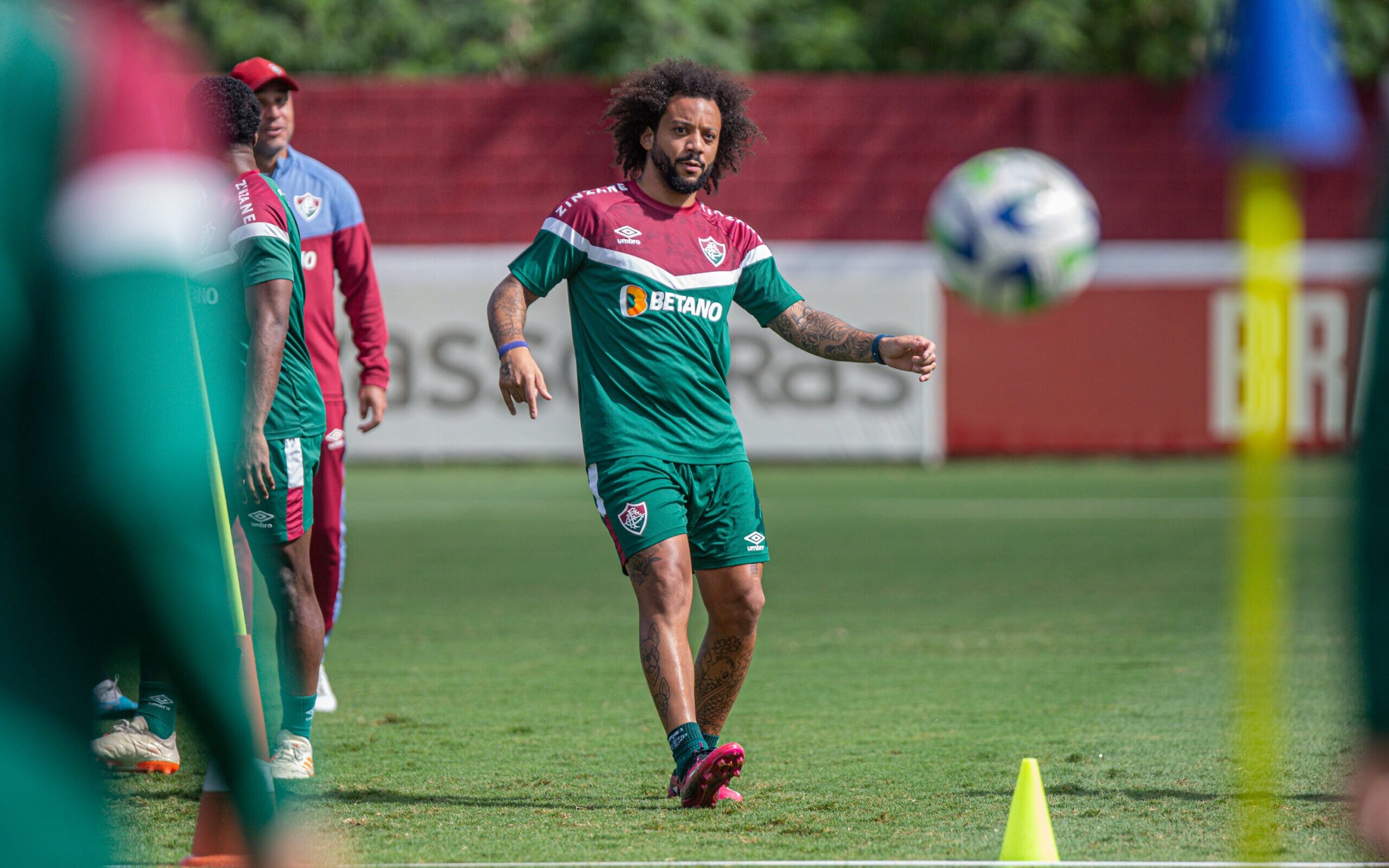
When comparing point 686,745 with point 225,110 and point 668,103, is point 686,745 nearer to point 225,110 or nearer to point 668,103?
point 668,103

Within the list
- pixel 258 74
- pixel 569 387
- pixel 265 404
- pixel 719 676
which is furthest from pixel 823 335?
pixel 569 387

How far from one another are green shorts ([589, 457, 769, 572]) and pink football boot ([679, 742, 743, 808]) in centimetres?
65

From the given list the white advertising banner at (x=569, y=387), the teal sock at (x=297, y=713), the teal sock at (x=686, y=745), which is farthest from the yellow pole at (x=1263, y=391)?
the white advertising banner at (x=569, y=387)

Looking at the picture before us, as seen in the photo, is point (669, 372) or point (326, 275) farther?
point (326, 275)

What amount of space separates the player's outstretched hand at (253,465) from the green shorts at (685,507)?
0.97 metres

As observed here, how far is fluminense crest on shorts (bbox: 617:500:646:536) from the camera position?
5.25 metres

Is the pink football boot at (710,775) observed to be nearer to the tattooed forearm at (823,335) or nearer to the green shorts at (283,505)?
the tattooed forearm at (823,335)

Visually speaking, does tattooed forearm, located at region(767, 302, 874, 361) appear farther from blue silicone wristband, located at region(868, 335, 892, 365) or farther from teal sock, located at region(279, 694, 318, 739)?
teal sock, located at region(279, 694, 318, 739)

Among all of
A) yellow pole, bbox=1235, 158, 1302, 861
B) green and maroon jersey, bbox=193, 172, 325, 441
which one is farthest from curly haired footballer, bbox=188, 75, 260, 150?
yellow pole, bbox=1235, 158, 1302, 861

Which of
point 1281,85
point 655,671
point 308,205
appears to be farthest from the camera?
point 308,205

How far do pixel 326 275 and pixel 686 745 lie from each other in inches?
103

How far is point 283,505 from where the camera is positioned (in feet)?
18.4

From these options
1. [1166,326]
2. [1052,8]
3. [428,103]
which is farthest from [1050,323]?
[428,103]

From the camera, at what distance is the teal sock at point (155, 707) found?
5809mm
